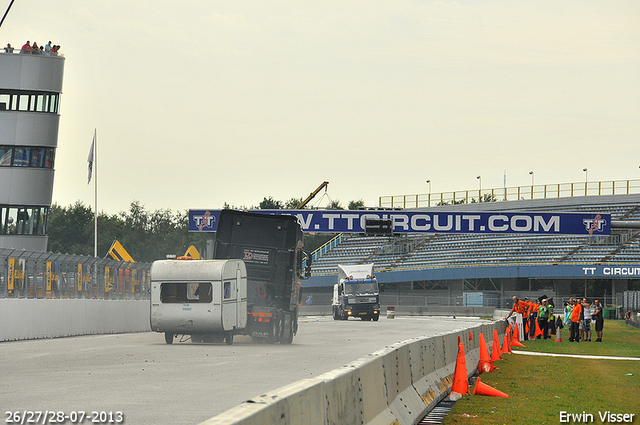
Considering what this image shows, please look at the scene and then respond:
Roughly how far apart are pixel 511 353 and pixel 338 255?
211 ft

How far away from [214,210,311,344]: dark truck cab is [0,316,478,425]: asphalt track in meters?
1.08

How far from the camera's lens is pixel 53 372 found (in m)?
15.2

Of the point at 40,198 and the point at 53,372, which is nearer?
the point at 53,372

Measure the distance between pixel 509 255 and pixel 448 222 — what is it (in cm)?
2544

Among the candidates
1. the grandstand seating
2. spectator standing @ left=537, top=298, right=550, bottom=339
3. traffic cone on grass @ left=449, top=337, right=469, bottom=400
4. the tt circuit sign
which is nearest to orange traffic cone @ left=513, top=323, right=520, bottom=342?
spectator standing @ left=537, top=298, right=550, bottom=339

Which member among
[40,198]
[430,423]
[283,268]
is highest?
[40,198]

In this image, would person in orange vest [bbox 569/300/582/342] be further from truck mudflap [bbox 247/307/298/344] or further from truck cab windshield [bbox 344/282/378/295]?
truck cab windshield [bbox 344/282/378/295]

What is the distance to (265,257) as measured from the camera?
26.2 m

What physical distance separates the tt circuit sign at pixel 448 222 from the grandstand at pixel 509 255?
54.0 feet

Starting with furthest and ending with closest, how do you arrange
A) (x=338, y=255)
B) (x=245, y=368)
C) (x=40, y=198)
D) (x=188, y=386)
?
(x=338, y=255) → (x=40, y=198) → (x=245, y=368) → (x=188, y=386)

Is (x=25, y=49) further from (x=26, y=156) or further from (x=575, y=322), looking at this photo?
(x=575, y=322)

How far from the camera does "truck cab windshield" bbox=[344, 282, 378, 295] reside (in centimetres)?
5619

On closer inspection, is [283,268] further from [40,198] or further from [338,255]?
[338,255]

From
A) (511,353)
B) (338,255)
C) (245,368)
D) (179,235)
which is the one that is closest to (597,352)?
(511,353)
